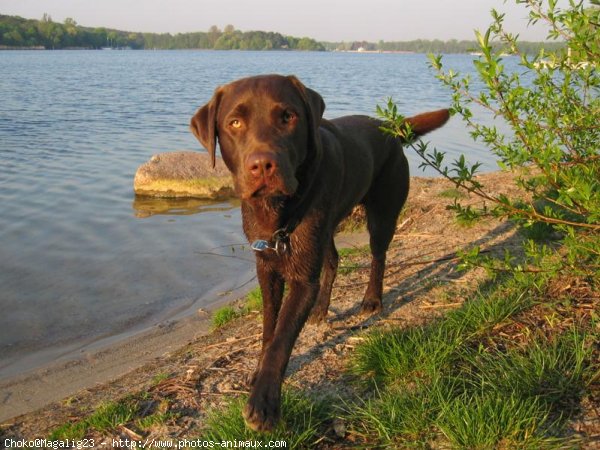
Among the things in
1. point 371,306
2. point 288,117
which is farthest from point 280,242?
point 371,306

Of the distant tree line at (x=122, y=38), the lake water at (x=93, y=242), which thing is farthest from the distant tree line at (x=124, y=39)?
the lake water at (x=93, y=242)

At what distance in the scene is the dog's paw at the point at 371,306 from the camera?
4.47 m

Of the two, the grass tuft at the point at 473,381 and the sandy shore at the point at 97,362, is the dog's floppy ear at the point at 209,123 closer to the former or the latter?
the grass tuft at the point at 473,381

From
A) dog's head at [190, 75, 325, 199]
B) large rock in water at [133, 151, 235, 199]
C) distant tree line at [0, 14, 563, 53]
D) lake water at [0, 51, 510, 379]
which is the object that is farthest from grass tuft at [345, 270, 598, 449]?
distant tree line at [0, 14, 563, 53]

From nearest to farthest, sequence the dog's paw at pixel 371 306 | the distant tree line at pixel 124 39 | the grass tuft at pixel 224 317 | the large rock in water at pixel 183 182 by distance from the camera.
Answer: the dog's paw at pixel 371 306
the grass tuft at pixel 224 317
the large rock in water at pixel 183 182
the distant tree line at pixel 124 39

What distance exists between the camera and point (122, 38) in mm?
136750

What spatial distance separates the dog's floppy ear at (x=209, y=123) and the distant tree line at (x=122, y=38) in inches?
4036

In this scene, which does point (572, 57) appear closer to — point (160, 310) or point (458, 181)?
point (458, 181)

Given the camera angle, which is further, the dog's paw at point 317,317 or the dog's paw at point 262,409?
the dog's paw at point 317,317

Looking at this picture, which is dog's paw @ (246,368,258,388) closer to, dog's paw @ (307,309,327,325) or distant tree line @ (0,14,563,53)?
dog's paw @ (307,309,327,325)

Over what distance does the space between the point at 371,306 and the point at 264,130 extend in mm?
1827

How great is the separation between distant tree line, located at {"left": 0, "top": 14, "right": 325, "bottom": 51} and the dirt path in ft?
334

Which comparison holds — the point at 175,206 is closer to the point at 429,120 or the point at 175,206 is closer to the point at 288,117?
the point at 429,120

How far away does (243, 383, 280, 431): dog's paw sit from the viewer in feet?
8.56
